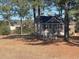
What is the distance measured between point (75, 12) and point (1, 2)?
98.2ft

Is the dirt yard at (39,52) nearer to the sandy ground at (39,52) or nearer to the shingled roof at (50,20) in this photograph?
the sandy ground at (39,52)

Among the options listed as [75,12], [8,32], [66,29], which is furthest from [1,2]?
[75,12]

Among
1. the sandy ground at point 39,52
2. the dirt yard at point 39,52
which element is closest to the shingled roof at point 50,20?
the dirt yard at point 39,52

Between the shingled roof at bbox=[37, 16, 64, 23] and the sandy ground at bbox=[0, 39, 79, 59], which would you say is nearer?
the sandy ground at bbox=[0, 39, 79, 59]

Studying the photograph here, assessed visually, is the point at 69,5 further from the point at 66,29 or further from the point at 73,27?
the point at 73,27

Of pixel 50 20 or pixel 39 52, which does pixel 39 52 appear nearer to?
pixel 39 52

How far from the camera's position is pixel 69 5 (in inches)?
1484

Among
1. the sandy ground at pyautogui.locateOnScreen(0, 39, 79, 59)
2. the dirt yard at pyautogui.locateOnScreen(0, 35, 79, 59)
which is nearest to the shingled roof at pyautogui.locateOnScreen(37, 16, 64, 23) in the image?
the dirt yard at pyautogui.locateOnScreen(0, 35, 79, 59)

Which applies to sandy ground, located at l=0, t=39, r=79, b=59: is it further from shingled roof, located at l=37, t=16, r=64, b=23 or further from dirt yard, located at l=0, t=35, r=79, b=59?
shingled roof, located at l=37, t=16, r=64, b=23

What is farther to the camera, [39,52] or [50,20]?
[50,20]

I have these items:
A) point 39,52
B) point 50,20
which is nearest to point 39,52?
point 39,52

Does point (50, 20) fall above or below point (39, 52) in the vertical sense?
above

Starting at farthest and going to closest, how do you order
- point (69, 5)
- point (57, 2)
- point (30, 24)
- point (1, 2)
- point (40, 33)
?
1. point (30, 24)
2. point (1, 2)
3. point (40, 33)
4. point (69, 5)
5. point (57, 2)

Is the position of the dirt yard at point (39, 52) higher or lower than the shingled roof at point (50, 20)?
lower
